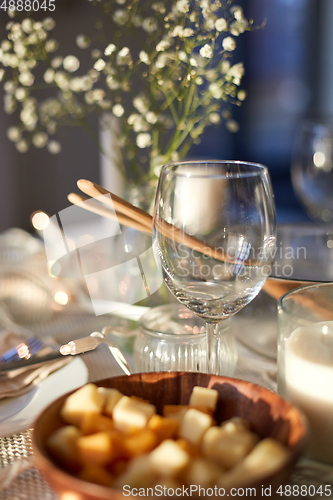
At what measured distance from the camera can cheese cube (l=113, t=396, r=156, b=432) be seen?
28cm

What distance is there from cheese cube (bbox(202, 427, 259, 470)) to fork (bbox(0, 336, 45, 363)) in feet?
0.76

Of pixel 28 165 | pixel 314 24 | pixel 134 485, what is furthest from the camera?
pixel 314 24

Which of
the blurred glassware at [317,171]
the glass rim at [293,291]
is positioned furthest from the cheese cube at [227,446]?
the blurred glassware at [317,171]

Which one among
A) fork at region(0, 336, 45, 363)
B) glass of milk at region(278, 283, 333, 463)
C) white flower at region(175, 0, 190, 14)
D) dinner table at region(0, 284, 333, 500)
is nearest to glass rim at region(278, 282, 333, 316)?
glass of milk at region(278, 283, 333, 463)

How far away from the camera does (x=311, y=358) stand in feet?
1.16

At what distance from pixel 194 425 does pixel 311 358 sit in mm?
116

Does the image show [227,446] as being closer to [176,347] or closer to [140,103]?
[176,347]

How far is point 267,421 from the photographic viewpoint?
290 mm

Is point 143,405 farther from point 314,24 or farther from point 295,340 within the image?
point 314,24

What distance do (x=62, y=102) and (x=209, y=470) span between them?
26.8 inches

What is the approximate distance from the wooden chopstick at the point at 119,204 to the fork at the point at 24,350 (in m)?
0.15

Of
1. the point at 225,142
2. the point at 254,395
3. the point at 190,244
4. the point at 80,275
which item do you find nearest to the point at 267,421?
the point at 254,395
